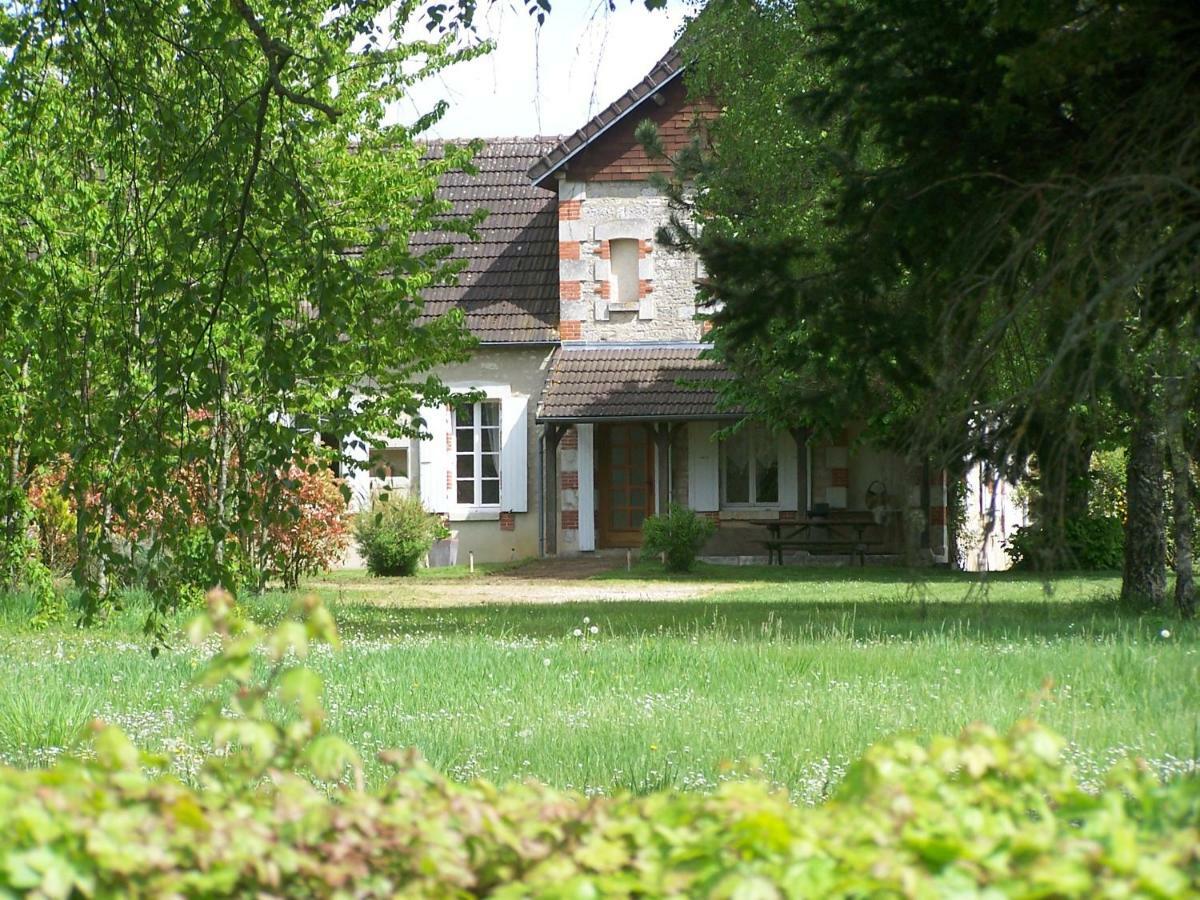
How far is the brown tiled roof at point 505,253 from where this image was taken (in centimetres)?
2773

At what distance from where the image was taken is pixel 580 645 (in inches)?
432

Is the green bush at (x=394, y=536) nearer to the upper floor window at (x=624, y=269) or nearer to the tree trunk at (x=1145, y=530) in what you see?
the upper floor window at (x=624, y=269)

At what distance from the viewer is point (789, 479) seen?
27344 mm

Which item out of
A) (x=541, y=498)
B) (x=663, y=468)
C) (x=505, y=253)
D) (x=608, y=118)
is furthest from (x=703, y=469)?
(x=608, y=118)

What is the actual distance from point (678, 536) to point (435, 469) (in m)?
5.52

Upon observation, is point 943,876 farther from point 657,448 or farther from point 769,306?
point 657,448

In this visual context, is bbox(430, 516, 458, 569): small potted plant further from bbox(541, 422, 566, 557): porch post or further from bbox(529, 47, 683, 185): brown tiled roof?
bbox(529, 47, 683, 185): brown tiled roof

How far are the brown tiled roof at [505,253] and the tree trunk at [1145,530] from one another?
1346 centimetres

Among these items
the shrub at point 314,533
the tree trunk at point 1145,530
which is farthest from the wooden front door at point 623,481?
the tree trunk at point 1145,530

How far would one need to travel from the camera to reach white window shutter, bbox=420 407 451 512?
27344 mm

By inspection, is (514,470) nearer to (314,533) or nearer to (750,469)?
(750,469)

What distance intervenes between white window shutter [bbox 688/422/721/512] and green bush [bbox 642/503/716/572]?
2.64 metres

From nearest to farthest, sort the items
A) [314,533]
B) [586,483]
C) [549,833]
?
[549,833] → [314,533] → [586,483]

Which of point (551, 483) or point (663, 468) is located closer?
point (663, 468)
